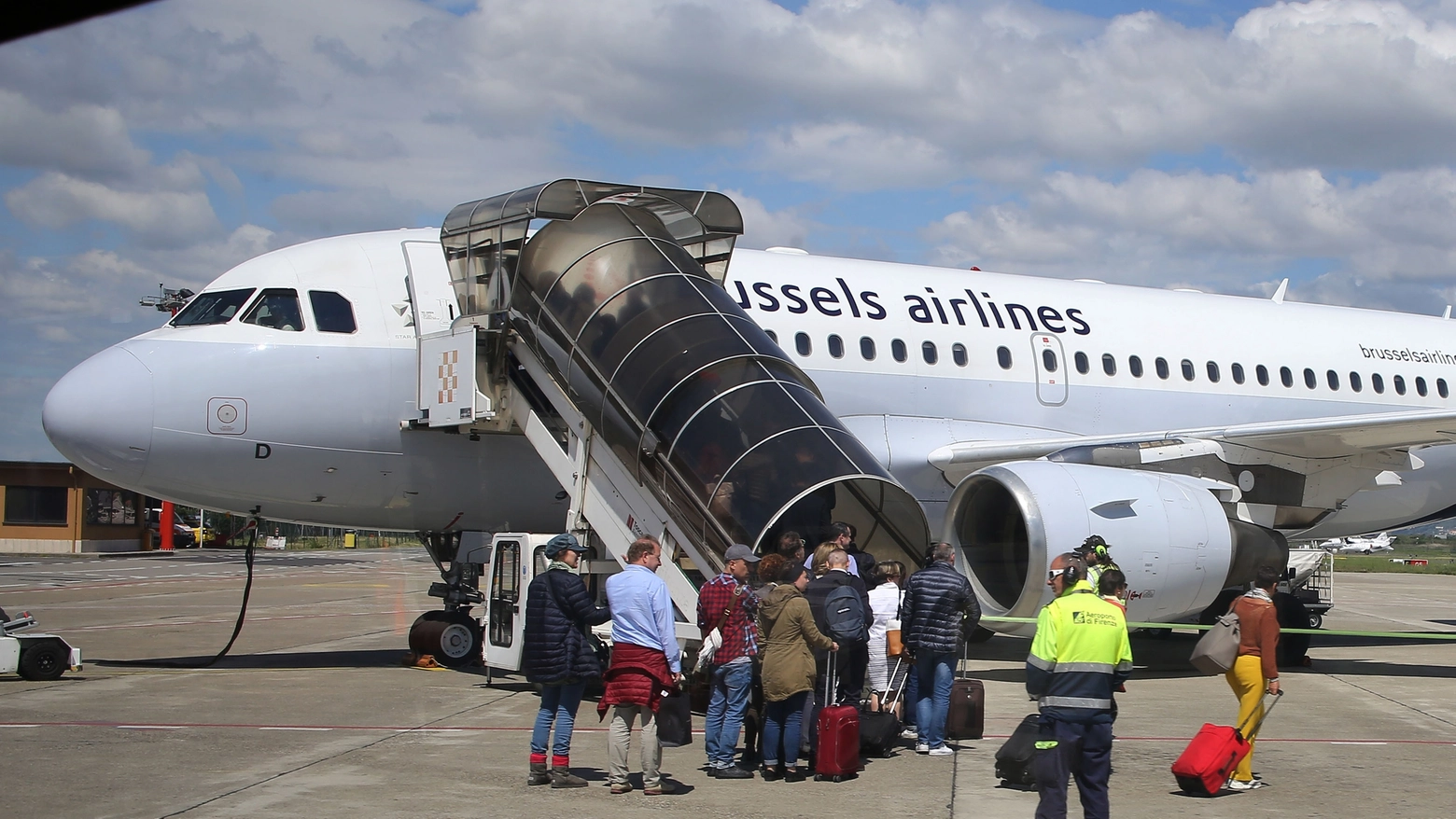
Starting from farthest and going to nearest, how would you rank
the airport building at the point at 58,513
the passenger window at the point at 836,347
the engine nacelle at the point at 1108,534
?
the airport building at the point at 58,513 < the passenger window at the point at 836,347 < the engine nacelle at the point at 1108,534

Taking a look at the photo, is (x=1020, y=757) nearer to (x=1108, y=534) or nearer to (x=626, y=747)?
(x=626, y=747)

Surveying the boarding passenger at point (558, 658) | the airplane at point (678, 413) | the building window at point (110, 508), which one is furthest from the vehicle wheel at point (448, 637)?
the building window at point (110, 508)

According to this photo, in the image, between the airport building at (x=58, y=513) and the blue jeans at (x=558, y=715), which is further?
the airport building at (x=58, y=513)

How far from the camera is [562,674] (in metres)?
7.21

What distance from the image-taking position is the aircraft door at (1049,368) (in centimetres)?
1436

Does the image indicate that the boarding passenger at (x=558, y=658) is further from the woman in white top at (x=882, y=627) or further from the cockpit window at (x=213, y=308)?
the cockpit window at (x=213, y=308)

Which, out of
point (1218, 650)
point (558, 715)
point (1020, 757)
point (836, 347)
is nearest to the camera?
point (1020, 757)

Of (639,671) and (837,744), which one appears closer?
(639,671)

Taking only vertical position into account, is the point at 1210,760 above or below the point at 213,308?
below

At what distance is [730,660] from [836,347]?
6098 millimetres

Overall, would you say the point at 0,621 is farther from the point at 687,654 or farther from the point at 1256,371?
the point at 1256,371

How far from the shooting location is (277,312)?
11.8 metres

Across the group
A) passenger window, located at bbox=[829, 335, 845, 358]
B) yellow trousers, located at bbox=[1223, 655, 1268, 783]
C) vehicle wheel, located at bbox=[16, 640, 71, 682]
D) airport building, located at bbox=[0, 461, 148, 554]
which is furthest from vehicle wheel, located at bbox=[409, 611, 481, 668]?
airport building, located at bbox=[0, 461, 148, 554]

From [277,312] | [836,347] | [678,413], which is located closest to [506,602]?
[678,413]
